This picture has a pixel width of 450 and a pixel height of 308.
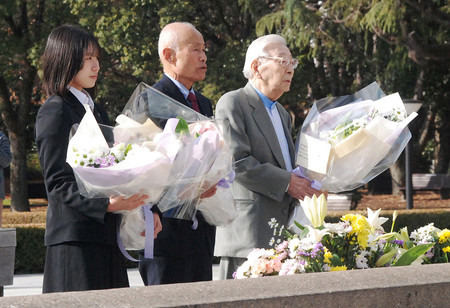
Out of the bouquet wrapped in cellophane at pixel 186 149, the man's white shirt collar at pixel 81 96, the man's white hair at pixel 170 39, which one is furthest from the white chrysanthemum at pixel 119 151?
the man's white hair at pixel 170 39

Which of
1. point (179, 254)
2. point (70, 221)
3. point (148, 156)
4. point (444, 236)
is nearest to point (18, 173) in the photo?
point (179, 254)

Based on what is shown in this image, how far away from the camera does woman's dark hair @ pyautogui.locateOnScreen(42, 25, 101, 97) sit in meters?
3.71

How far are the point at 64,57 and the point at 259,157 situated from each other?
1.38 metres

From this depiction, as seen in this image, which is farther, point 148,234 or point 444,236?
point 444,236

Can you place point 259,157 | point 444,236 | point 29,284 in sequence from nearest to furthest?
point 444,236 < point 259,157 < point 29,284

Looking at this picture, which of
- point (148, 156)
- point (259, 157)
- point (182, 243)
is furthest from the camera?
point (259, 157)

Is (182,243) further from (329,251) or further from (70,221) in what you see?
(329,251)

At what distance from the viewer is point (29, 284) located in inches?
412

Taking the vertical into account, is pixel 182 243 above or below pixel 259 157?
below

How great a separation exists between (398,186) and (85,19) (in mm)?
12115

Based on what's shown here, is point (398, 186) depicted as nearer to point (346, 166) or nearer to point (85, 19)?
point (85, 19)

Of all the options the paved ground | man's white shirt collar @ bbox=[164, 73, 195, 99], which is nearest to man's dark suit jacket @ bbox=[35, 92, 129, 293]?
man's white shirt collar @ bbox=[164, 73, 195, 99]

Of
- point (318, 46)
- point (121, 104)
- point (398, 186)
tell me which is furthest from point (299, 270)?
point (398, 186)

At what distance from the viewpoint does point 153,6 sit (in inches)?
729
